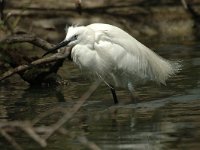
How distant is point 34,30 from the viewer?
17.5 metres

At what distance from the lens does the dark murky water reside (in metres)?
6.77

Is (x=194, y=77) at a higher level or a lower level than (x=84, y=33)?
lower

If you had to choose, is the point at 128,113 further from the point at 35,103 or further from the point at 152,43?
the point at 152,43

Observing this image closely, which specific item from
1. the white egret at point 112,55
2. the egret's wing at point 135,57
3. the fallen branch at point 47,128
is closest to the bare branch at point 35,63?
the white egret at point 112,55

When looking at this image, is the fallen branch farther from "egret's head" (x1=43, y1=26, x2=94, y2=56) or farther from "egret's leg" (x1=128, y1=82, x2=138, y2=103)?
"egret's leg" (x1=128, y1=82, x2=138, y2=103)

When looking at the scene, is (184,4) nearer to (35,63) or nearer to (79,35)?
(35,63)

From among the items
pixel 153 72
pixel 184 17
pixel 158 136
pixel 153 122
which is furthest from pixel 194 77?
pixel 184 17

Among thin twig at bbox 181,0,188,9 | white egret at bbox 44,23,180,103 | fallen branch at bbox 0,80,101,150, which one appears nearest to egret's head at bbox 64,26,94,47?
white egret at bbox 44,23,180,103

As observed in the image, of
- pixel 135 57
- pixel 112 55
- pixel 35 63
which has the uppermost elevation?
pixel 112 55

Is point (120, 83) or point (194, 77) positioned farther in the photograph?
point (194, 77)

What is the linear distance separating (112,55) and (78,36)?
0.62 m

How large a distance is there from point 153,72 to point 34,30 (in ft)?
26.3

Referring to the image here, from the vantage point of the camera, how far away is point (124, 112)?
8844mm

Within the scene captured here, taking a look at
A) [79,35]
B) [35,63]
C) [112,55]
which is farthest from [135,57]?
[35,63]
